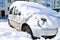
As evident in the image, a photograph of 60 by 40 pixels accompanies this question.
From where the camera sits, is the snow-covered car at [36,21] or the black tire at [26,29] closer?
the snow-covered car at [36,21]

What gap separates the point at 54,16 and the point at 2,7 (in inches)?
880

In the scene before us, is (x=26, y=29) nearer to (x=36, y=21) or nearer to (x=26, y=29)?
(x=26, y=29)

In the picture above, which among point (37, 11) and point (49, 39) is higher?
point (37, 11)

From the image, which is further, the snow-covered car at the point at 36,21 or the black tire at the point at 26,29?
the black tire at the point at 26,29

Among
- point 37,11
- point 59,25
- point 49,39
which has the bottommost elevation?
point 49,39

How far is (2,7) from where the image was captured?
2950 centimetres

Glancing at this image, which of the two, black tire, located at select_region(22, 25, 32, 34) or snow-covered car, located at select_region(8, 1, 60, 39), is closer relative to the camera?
snow-covered car, located at select_region(8, 1, 60, 39)

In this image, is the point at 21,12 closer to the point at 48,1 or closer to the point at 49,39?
the point at 49,39

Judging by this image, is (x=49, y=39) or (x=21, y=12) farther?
(x=21, y=12)

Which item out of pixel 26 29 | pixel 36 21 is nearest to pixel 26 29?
pixel 26 29

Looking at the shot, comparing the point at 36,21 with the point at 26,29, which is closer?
the point at 36,21

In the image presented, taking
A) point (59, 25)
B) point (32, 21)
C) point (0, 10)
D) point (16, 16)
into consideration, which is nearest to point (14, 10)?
point (16, 16)

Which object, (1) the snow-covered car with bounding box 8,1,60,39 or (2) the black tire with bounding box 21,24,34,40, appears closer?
(1) the snow-covered car with bounding box 8,1,60,39

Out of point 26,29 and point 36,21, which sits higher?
point 36,21
